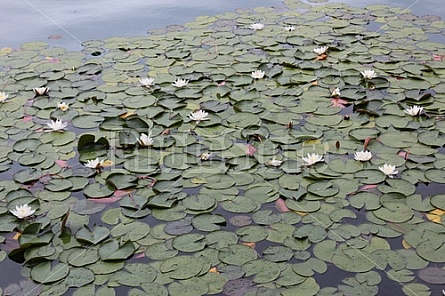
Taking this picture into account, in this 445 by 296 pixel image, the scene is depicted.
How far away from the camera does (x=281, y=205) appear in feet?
7.00

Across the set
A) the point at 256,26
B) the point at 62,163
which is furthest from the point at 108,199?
the point at 256,26

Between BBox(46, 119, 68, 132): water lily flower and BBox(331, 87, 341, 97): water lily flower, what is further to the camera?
BBox(331, 87, 341, 97): water lily flower

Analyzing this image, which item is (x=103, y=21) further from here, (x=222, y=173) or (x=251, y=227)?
(x=251, y=227)

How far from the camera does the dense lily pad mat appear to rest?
185 cm

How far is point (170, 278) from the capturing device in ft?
5.96

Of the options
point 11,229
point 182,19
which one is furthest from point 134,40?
point 11,229

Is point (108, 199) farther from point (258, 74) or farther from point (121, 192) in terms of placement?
point (258, 74)

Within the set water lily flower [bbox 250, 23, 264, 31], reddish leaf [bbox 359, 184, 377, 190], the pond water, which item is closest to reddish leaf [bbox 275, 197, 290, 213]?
reddish leaf [bbox 359, 184, 377, 190]

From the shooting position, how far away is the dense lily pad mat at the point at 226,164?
185cm

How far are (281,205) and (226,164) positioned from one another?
0.34 m

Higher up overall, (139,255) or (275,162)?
(275,162)

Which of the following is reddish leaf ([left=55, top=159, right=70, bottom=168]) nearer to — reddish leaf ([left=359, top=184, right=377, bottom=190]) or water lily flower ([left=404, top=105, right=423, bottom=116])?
reddish leaf ([left=359, top=184, right=377, bottom=190])

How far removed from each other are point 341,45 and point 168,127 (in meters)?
1.37

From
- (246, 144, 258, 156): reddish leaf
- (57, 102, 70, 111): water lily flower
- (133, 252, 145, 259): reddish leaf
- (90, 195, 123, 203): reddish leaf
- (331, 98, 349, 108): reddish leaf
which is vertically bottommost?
(133, 252, 145, 259): reddish leaf
